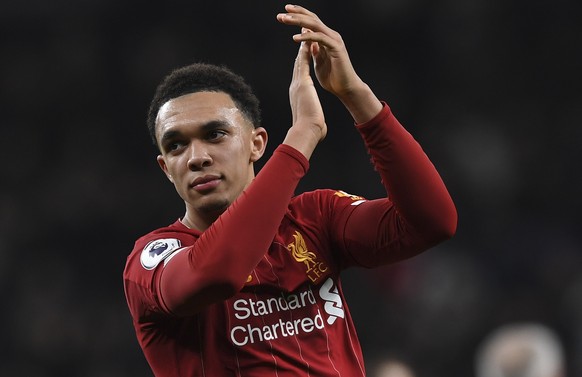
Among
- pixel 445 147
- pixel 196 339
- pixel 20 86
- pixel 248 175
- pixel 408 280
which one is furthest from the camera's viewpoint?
pixel 20 86

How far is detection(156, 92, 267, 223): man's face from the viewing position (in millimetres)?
2273

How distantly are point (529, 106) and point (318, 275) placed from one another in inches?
176

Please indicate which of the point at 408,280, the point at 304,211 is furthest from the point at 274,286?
the point at 408,280

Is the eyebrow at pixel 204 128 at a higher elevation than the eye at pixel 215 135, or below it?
A: higher

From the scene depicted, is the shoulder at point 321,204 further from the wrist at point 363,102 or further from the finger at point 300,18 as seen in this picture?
the finger at point 300,18

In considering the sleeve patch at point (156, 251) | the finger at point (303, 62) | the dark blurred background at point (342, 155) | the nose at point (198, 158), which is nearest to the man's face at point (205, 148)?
the nose at point (198, 158)

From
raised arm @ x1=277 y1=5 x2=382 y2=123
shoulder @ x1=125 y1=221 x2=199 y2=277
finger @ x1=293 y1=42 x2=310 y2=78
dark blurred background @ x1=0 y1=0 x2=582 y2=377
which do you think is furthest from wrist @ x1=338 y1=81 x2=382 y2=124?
dark blurred background @ x1=0 y1=0 x2=582 y2=377

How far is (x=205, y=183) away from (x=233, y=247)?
16.4 inches

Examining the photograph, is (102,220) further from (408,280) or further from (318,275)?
(318,275)

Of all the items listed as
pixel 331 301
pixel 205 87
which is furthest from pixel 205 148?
pixel 331 301

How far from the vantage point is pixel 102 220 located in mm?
6422

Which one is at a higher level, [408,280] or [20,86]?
[20,86]

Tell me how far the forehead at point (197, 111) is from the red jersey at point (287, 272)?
1.00 feet

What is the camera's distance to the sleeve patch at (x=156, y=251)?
2137mm
